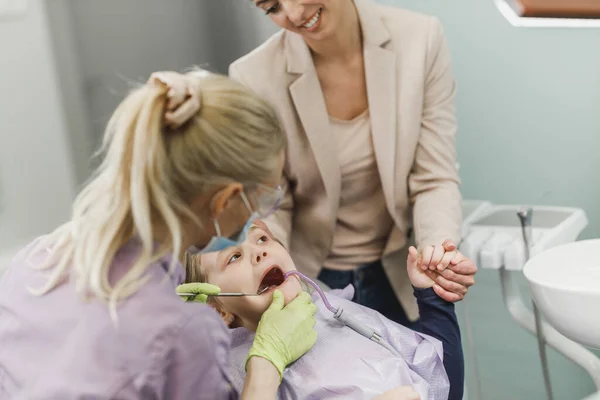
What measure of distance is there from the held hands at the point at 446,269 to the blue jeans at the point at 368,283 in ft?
1.11

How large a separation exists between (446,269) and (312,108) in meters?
0.50

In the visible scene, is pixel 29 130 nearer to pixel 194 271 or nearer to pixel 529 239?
pixel 194 271

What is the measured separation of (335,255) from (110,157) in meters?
0.91

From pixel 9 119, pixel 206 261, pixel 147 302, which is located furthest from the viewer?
pixel 9 119

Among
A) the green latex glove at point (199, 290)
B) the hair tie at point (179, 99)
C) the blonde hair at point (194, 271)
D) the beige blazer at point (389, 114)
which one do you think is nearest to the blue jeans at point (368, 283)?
the beige blazer at point (389, 114)

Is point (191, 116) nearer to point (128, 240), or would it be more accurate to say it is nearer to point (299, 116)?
point (128, 240)

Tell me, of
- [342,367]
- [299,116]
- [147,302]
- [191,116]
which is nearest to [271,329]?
[342,367]

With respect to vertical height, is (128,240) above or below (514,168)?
above

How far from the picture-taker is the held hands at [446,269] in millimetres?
1512

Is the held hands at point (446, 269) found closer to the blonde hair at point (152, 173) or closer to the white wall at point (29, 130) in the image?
the blonde hair at point (152, 173)

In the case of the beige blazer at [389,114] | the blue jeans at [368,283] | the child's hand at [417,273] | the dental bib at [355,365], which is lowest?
the blue jeans at [368,283]

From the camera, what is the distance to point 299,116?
5.66ft

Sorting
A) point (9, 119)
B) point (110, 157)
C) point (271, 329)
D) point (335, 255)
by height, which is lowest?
point (335, 255)

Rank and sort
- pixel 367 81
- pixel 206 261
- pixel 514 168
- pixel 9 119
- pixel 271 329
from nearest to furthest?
pixel 271 329 < pixel 206 261 < pixel 367 81 < pixel 9 119 < pixel 514 168
